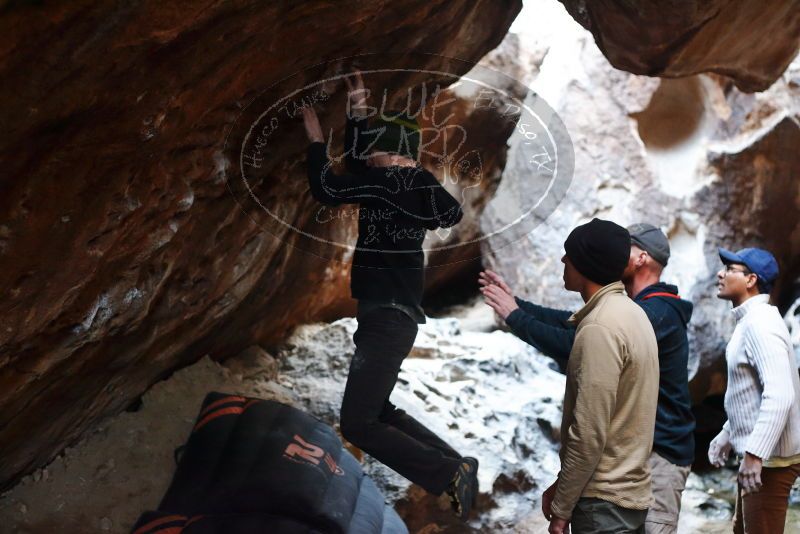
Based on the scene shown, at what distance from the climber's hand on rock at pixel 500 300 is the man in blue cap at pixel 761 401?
106 cm

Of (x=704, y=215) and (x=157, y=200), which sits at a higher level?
(x=157, y=200)

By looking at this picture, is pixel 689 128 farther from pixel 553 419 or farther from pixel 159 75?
pixel 159 75

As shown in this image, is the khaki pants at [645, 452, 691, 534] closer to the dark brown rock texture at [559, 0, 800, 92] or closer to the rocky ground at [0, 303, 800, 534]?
the rocky ground at [0, 303, 800, 534]

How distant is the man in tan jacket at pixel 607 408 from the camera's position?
6.91 ft

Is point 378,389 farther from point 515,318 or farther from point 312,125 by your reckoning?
point 312,125

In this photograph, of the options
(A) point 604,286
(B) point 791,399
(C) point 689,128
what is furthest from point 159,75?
(C) point 689,128

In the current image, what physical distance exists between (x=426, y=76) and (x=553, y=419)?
242cm

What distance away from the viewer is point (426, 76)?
98.4 inches

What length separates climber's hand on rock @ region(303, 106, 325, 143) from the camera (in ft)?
7.60

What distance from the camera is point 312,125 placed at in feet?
7.75

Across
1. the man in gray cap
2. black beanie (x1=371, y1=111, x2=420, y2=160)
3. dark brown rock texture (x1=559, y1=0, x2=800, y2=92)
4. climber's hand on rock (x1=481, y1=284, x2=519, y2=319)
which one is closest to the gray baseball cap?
the man in gray cap

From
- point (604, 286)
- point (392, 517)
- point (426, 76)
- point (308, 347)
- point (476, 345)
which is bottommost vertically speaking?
point (476, 345)

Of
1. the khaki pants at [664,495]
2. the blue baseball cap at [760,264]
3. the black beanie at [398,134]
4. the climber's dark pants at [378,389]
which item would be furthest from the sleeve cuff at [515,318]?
the blue baseball cap at [760,264]

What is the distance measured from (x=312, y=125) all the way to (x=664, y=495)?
167cm
